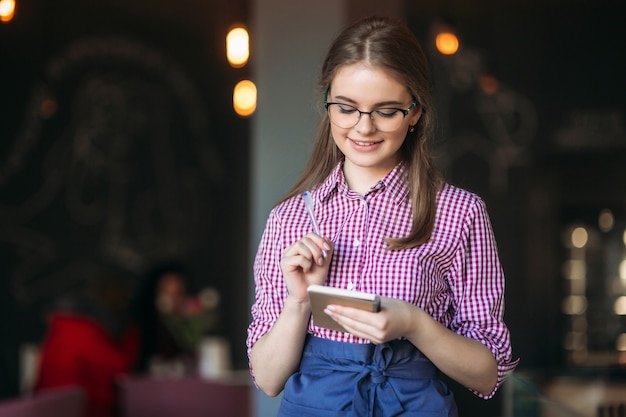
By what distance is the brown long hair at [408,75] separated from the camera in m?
1.52

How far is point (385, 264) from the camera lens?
5.06 feet

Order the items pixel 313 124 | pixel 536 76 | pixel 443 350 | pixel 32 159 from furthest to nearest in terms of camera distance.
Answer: pixel 536 76 → pixel 32 159 → pixel 313 124 → pixel 443 350

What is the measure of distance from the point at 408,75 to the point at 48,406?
2.35 m

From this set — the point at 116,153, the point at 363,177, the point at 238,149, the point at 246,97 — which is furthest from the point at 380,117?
the point at 238,149

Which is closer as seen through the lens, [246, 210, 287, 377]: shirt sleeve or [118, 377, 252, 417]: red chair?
[246, 210, 287, 377]: shirt sleeve

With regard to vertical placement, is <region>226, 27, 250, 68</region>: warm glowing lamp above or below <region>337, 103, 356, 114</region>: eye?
above

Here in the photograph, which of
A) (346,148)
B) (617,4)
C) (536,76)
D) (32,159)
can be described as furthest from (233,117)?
(346,148)

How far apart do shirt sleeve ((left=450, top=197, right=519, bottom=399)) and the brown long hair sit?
0.22 feet

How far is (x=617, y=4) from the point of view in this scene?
646 centimetres

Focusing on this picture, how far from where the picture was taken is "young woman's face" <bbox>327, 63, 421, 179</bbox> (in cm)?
151

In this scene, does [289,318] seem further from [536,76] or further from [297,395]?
[536,76]

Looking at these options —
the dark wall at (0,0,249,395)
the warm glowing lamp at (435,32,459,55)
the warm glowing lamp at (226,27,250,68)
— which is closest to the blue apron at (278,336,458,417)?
the warm glowing lamp at (226,27,250,68)

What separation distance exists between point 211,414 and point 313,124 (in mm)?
1229

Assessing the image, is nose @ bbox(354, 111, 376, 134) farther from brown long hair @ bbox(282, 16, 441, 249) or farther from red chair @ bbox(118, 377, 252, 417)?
red chair @ bbox(118, 377, 252, 417)
